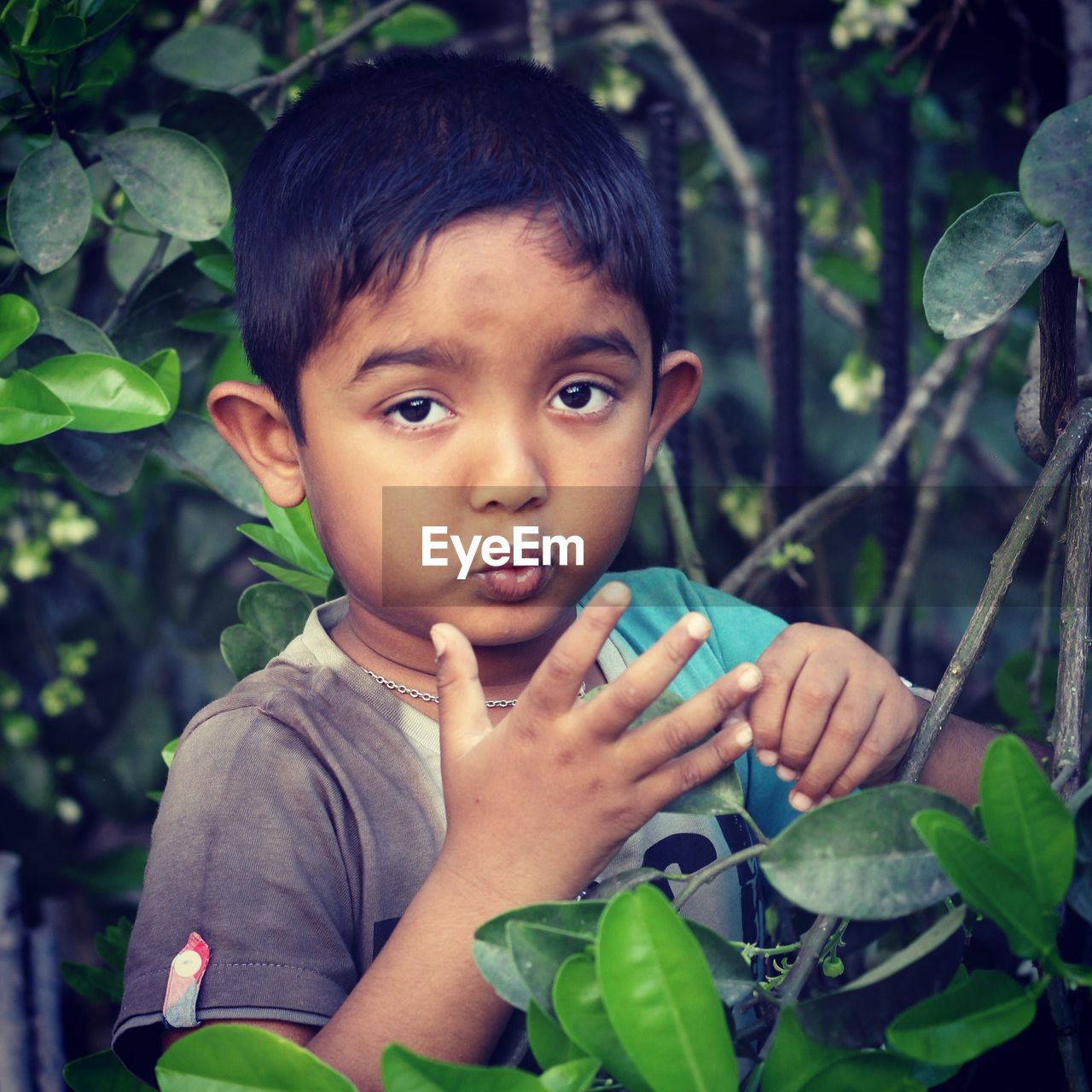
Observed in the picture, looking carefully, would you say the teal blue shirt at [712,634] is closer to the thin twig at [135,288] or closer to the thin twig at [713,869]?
→ the thin twig at [713,869]

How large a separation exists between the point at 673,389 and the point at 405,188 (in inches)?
13.3

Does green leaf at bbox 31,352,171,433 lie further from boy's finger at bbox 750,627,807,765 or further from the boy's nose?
boy's finger at bbox 750,627,807,765

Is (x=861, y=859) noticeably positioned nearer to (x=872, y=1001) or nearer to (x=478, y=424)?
(x=872, y=1001)

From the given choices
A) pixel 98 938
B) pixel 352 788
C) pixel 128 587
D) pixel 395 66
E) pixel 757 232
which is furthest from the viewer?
pixel 128 587

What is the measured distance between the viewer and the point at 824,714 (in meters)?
0.90

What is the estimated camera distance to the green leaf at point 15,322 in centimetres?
107

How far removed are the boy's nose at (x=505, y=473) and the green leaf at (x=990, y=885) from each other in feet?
1.13

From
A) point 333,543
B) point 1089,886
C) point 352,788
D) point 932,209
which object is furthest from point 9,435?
point 932,209

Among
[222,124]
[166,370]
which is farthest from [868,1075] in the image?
[222,124]

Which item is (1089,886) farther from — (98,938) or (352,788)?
(98,938)

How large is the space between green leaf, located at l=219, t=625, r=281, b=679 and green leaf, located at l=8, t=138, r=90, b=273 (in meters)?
0.36

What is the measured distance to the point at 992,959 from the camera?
40.3 inches

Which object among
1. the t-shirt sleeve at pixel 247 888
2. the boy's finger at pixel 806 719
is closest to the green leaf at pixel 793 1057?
the boy's finger at pixel 806 719

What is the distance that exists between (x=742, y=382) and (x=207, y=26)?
4.93 feet
